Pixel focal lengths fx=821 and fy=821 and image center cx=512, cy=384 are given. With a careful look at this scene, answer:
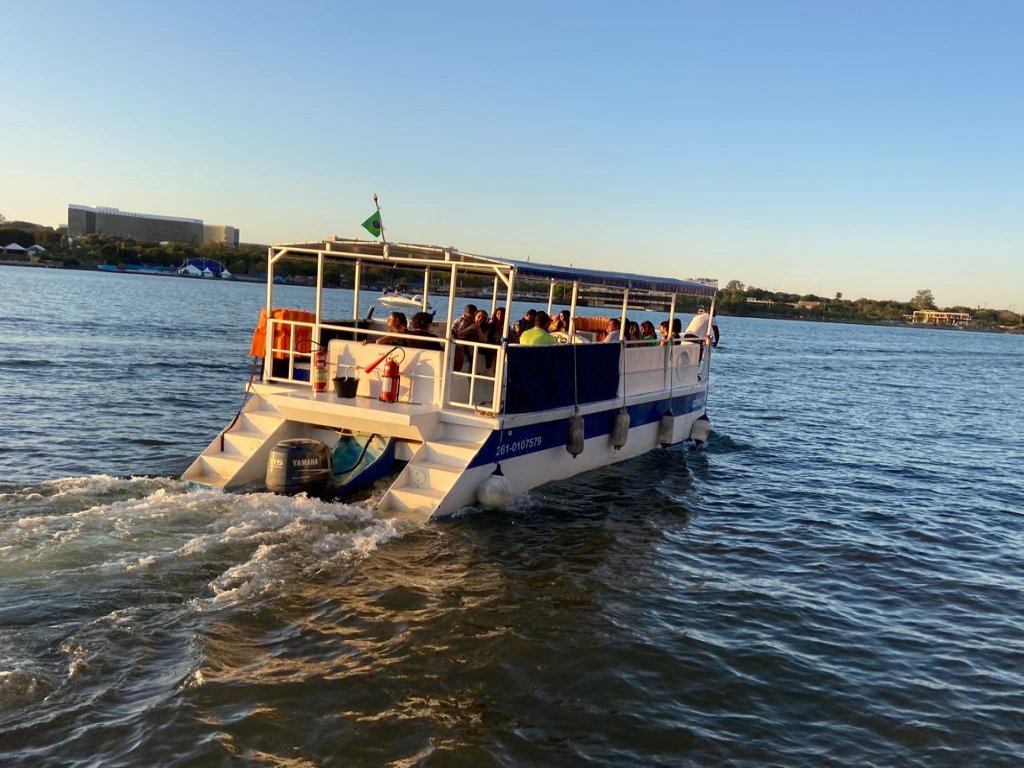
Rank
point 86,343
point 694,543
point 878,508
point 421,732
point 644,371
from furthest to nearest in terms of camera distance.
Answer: point 86,343 < point 644,371 < point 878,508 < point 694,543 < point 421,732

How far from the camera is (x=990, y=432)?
2541 cm

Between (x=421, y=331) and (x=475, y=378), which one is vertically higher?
(x=421, y=331)

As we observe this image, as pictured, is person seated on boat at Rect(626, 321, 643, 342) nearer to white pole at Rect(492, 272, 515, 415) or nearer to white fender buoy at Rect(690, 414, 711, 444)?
white fender buoy at Rect(690, 414, 711, 444)

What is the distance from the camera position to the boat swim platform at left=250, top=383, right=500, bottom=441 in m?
11.1

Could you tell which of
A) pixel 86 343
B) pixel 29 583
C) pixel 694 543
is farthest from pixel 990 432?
pixel 86 343

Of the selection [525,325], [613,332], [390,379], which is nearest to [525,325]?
[525,325]

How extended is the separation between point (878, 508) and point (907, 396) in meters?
23.9

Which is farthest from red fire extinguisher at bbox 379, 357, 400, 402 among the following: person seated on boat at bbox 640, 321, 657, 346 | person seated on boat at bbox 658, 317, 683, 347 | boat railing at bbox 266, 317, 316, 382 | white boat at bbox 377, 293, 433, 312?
person seated on boat at bbox 658, 317, 683, 347

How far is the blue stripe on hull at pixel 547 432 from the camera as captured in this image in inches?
447

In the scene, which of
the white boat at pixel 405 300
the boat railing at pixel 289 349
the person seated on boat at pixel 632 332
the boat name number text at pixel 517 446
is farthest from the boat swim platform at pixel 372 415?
the person seated on boat at pixel 632 332

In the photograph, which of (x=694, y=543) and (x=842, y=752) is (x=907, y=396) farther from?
(x=842, y=752)

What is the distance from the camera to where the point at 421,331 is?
12492mm

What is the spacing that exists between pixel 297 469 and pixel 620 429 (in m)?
5.93

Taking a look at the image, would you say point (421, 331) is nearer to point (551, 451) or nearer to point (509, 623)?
point (551, 451)
